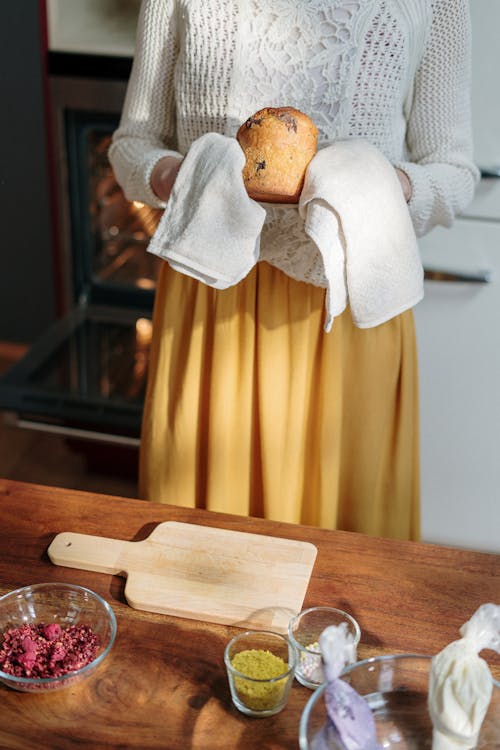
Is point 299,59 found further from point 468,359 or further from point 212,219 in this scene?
point 468,359

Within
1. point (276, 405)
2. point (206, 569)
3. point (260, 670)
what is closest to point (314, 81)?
point (276, 405)

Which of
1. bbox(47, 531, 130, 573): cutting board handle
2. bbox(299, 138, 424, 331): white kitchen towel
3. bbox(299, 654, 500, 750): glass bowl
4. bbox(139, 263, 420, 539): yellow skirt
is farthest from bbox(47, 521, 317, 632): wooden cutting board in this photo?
bbox(139, 263, 420, 539): yellow skirt

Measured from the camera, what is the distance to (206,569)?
984 mm

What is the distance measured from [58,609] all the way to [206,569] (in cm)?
16

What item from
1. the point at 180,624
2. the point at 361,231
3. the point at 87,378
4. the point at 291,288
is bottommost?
the point at 87,378

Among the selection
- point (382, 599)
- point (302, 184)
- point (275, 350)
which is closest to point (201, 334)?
point (275, 350)

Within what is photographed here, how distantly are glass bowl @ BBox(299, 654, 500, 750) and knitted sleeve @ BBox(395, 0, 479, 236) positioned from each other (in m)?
0.68

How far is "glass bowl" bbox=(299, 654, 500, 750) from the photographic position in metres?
0.74

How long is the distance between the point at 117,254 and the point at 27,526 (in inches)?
59.2

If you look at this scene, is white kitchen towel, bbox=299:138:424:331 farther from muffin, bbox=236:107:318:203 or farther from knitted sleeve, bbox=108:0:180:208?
knitted sleeve, bbox=108:0:180:208

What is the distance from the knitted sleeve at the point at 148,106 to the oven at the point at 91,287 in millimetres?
731

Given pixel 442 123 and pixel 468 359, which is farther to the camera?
pixel 468 359

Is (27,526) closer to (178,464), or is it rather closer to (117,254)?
(178,464)

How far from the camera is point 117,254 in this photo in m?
2.47
